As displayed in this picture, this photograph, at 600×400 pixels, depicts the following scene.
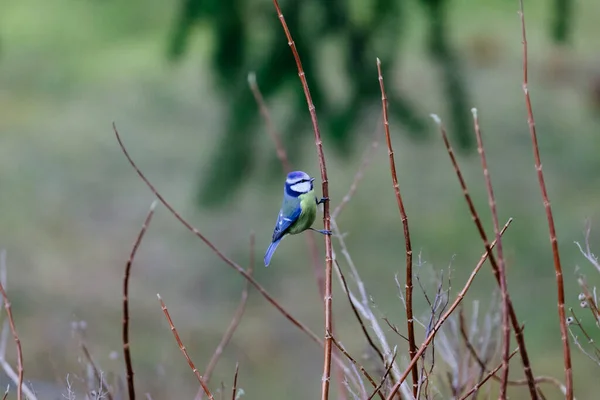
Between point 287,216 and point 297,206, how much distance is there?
0.07 feet

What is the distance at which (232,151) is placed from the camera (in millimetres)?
1574

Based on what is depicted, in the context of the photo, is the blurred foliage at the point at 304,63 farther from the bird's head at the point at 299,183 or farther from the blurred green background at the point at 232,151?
the bird's head at the point at 299,183

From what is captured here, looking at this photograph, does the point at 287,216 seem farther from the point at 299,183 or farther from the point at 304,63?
the point at 304,63

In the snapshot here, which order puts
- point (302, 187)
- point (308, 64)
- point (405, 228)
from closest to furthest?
1. point (405, 228)
2. point (302, 187)
3. point (308, 64)

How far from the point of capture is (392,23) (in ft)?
5.13

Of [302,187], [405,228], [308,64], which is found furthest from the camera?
[308,64]

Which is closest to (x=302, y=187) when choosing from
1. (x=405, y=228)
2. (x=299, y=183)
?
(x=299, y=183)

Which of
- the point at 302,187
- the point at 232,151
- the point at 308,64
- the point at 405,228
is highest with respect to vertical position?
the point at 308,64

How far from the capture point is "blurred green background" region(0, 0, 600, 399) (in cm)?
154

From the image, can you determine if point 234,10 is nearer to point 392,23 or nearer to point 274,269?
point 392,23

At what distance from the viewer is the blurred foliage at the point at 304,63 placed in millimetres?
1544

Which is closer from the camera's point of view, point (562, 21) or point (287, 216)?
point (287, 216)

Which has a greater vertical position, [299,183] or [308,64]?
[308,64]

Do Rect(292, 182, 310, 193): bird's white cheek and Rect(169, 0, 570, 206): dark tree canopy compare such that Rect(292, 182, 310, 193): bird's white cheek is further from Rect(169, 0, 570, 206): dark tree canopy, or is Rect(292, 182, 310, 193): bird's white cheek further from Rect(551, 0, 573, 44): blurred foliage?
Rect(551, 0, 573, 44): blurred foliage
